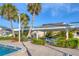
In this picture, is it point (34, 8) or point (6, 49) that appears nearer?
point (34, 8)

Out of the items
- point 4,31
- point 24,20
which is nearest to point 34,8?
point 24,20

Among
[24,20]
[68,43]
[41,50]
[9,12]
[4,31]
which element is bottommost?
[41,50]

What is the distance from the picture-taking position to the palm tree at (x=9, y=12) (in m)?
5.43

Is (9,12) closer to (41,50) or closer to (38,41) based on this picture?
(38,41)

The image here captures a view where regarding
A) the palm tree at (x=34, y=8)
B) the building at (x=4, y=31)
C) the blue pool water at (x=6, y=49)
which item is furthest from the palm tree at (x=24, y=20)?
the blue pool water at (x=6, y=49)

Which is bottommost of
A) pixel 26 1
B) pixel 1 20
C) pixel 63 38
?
pixel 63 38

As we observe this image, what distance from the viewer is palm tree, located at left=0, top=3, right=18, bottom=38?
5.43m

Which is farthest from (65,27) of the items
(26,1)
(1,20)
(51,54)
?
(1,20)

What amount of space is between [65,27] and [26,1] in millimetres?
989

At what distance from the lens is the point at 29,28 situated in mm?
5508

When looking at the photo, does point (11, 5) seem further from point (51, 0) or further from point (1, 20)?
point (51, 0)

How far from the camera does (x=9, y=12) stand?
17.9ft

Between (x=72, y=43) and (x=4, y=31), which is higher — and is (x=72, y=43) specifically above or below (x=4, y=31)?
below

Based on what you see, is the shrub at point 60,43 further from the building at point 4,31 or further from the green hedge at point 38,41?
the building at point 4,31
